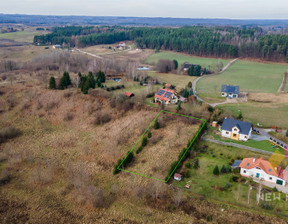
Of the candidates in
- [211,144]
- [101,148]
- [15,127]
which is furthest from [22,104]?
[211,144]

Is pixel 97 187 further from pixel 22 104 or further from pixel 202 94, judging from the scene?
pixel 202 94

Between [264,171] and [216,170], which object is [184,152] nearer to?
[216,170]

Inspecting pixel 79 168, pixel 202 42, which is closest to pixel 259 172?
pixel 79 168

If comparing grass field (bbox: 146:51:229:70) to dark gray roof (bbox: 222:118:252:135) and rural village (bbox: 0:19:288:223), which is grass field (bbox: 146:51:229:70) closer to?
rural village (bbox: 0:19:288:223)

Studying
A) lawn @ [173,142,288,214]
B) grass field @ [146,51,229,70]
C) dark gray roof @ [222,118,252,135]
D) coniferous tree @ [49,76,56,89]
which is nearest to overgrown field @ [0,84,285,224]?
lawn @ [173,142,288,214]

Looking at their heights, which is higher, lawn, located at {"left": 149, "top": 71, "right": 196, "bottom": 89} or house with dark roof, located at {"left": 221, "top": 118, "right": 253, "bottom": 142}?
lawn, located at {"left": 149, "top": 71, "right": 196, "bottom": 89}

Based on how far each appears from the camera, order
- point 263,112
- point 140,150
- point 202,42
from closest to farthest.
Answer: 1. point 140,150
2. point 263,112
3. point 202,42
